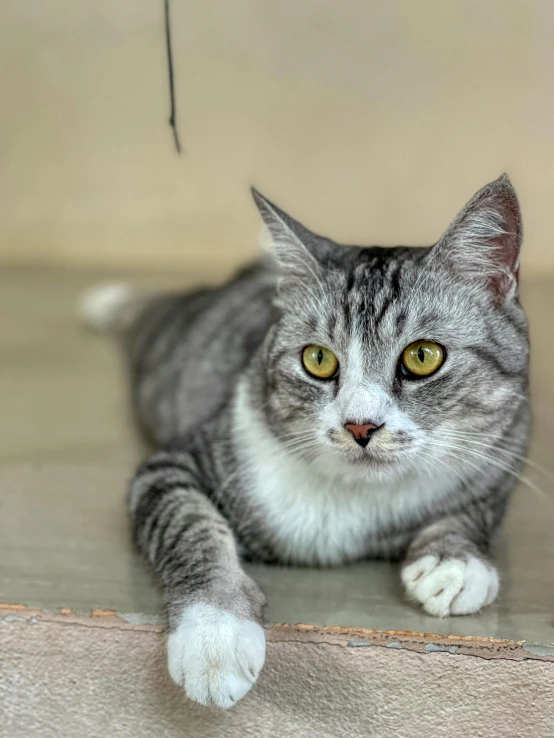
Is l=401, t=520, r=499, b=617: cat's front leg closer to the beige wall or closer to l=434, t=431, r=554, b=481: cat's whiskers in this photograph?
l=434, t=431, r=554, b=481: cat's whiskers

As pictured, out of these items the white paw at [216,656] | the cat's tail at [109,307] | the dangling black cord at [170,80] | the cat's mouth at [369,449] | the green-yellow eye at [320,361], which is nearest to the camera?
the white paw at [216,656]

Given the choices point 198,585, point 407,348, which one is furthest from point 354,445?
point 198,585

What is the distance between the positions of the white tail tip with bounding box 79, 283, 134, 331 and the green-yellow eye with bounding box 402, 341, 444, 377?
64.0 inches

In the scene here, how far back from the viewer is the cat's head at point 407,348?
1046mm

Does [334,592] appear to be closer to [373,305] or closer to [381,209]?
[373,305]

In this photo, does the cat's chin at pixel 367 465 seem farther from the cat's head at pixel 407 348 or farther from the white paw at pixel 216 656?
the white paw at pixel 216 656

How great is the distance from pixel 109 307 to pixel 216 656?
5.89 feet

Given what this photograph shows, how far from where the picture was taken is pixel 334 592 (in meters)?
1.14

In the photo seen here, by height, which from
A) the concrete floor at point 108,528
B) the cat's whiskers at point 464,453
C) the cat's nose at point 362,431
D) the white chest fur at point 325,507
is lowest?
the concrete floor at point 108,528

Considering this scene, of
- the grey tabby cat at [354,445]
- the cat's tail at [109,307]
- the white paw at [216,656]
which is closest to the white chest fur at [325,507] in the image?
the grey tabby cat at [354,445]

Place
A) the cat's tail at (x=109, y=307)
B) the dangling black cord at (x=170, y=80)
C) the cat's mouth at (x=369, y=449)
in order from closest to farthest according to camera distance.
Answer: the cat's mouth at (x=369, y=449) → the dangling black cord at (x=170, y=80) → the cat's tail at (x=109, y=307)

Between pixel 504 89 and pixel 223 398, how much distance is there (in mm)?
784

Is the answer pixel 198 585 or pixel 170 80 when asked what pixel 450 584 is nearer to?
pixel 198 585

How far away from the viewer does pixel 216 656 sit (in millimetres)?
927
